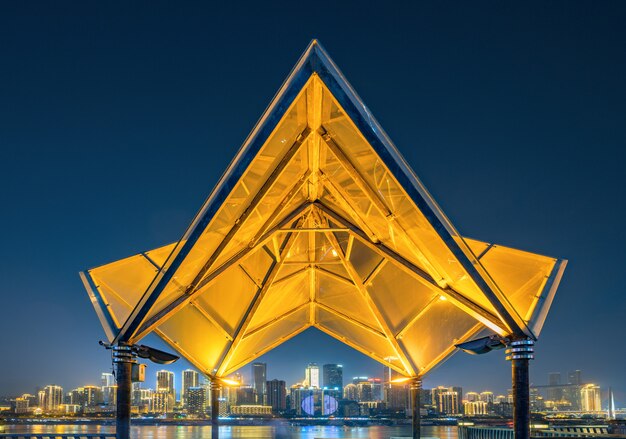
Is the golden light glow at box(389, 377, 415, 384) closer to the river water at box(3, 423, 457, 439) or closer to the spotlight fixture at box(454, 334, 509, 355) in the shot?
the spotlight fixture at box(454, 334, 509, 355)

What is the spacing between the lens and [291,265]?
18531 millimetres

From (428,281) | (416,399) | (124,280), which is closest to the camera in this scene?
(124,280)

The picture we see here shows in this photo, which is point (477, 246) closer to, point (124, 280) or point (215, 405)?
point (124, 280)

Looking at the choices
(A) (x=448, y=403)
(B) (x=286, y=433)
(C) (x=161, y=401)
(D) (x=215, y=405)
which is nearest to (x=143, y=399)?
(C) (x=161, y=401)

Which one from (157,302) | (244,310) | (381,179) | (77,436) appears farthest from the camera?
(244,310)

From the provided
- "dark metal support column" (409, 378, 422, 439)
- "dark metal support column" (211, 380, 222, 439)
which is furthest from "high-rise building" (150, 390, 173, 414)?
"dark metal support column" (409, 378, 422, 439)

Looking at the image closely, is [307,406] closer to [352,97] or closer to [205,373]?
[205,373]

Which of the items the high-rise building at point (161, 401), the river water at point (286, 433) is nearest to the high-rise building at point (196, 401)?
the high-rise building at point (161, 401)

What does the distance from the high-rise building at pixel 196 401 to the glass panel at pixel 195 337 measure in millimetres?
137594

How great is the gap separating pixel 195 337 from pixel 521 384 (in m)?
9.59

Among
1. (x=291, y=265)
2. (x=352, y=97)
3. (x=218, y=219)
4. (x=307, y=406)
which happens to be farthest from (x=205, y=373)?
(x=307, y=406)

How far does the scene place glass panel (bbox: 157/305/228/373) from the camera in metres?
16.1

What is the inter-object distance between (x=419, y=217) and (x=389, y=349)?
10895mm

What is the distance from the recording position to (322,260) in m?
18.1
